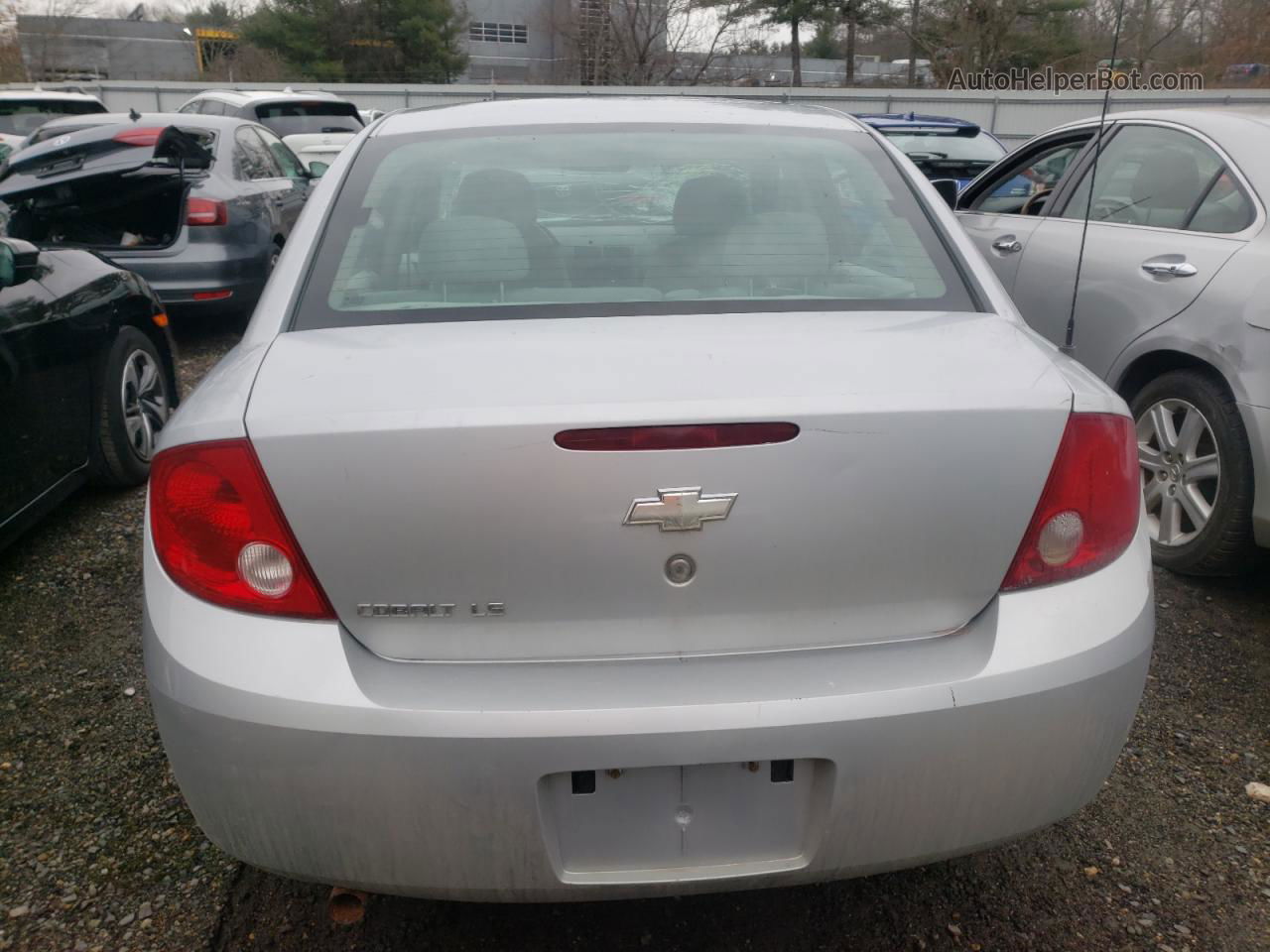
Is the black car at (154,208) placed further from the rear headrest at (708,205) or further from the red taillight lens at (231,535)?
the red taillight lens at (231,535)

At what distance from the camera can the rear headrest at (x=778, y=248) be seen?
2229 millimetres

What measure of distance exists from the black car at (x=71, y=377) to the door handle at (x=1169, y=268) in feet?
12.4

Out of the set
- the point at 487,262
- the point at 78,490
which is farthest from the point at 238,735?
the point at 78,490

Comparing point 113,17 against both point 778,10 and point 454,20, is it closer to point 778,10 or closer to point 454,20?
point 454,20

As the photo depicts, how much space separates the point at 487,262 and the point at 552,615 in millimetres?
899

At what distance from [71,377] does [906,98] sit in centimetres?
2319

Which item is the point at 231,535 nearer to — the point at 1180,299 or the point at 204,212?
the point at 1180,299

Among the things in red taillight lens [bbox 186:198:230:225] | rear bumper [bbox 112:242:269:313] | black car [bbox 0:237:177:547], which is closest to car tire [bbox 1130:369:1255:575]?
black car [bbox 0:237:177:547]

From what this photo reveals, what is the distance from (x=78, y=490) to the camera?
4.41 metres

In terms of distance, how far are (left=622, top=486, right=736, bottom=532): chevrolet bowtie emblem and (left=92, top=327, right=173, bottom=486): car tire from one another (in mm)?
3034

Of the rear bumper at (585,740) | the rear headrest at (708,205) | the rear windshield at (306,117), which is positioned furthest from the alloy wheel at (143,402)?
the rear windshield at (306,117)

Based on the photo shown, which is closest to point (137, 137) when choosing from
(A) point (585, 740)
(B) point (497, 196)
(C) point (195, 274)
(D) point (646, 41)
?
(C) point (195, 274)

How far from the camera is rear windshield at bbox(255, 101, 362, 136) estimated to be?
43.8 ft

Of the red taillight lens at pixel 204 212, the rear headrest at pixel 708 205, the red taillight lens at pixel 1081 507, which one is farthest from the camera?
the red taillight lens at pixel 204 212
